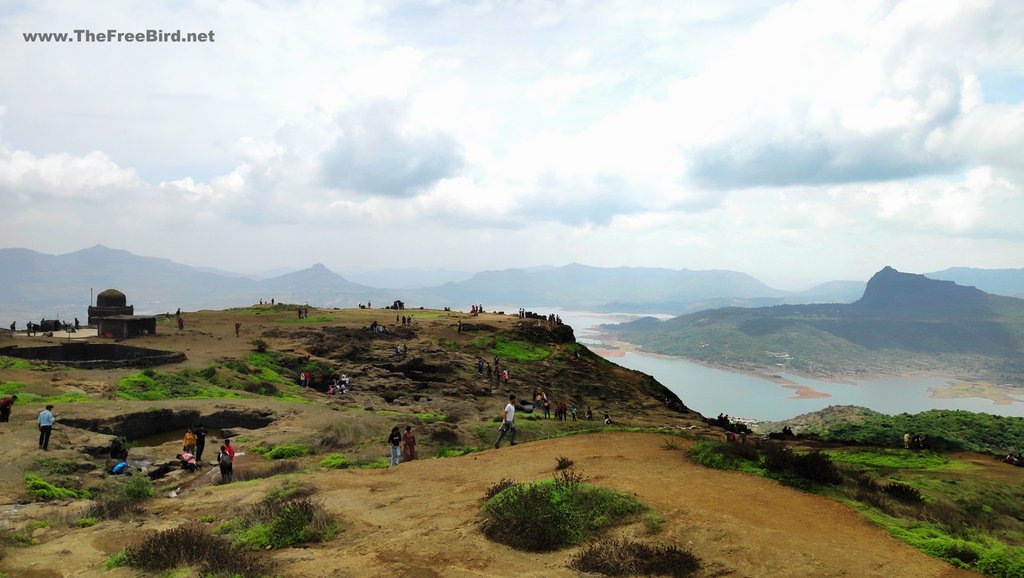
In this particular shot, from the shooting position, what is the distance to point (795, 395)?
153750 mm

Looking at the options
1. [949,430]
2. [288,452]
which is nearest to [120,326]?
[288,452]

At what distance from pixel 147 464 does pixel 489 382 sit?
2547cm

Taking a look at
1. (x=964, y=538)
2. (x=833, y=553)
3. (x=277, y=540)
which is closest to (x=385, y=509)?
(x=277, y=540)

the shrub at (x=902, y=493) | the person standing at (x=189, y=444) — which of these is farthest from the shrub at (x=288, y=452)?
the shrub at (x=902, y=493)

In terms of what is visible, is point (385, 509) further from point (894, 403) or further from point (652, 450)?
point (894, 403)

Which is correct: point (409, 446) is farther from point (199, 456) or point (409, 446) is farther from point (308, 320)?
point (308, 320)

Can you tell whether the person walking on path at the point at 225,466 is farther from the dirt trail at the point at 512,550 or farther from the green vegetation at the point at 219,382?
the green vegetation at the point at 219,382

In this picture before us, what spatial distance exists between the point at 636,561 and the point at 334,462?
12.8m

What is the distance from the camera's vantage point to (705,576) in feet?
29.3

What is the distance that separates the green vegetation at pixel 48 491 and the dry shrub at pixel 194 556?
22.2 ft

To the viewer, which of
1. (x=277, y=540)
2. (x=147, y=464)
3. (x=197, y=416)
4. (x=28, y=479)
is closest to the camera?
(x=277, y=540)

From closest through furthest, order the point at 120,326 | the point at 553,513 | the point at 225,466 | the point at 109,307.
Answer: the point at 553,513
the point at 225,466
the point at 120,326
the point at 109,307

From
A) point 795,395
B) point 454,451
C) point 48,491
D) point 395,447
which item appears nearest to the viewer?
point 48,491

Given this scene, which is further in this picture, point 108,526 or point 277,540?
point 108,526
